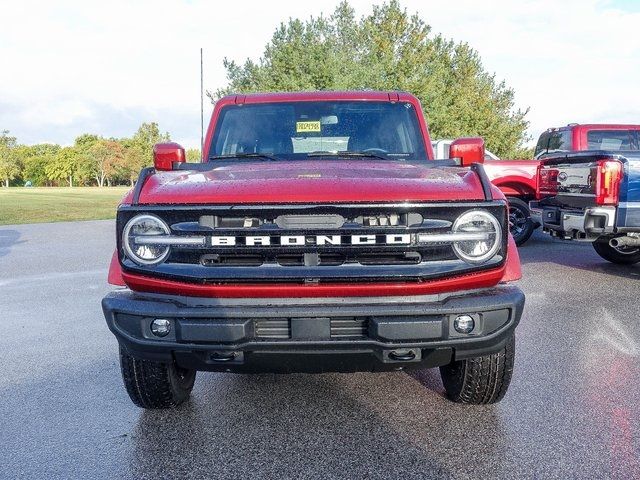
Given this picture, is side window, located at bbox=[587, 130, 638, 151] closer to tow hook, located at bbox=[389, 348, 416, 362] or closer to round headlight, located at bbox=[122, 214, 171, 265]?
tow hook, located at bbox=[389, 348, 416, 362]

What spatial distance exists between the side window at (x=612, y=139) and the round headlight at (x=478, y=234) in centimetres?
846

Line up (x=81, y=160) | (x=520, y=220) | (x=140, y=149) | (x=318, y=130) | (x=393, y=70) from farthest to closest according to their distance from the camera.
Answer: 1. (x=81, y=160)
2. (x=140, y=149)
3. (x=393, y=70)
4. (x=520, y=220)
5. (x=318, y=130)

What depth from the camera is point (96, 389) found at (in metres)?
3.97

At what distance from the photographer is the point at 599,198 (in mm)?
7262

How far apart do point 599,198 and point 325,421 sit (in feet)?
17.3

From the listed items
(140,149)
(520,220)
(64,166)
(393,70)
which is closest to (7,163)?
(64,166)

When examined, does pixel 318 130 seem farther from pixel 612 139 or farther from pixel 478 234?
pixel 612 139

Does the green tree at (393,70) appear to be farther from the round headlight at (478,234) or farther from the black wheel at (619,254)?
the round headlight at (478,234)

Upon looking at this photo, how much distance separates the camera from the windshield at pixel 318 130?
14.1 ft

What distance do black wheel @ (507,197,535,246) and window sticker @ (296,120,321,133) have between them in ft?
24.8

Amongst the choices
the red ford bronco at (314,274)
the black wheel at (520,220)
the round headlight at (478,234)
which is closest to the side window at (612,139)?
the black wheel at (520,220)

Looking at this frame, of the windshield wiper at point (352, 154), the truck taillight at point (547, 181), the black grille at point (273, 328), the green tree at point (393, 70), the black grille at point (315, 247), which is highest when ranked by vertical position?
the green tree at point (393, 70)

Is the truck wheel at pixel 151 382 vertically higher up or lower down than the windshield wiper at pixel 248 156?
lower down

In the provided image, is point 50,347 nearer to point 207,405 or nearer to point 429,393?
point 207,405
